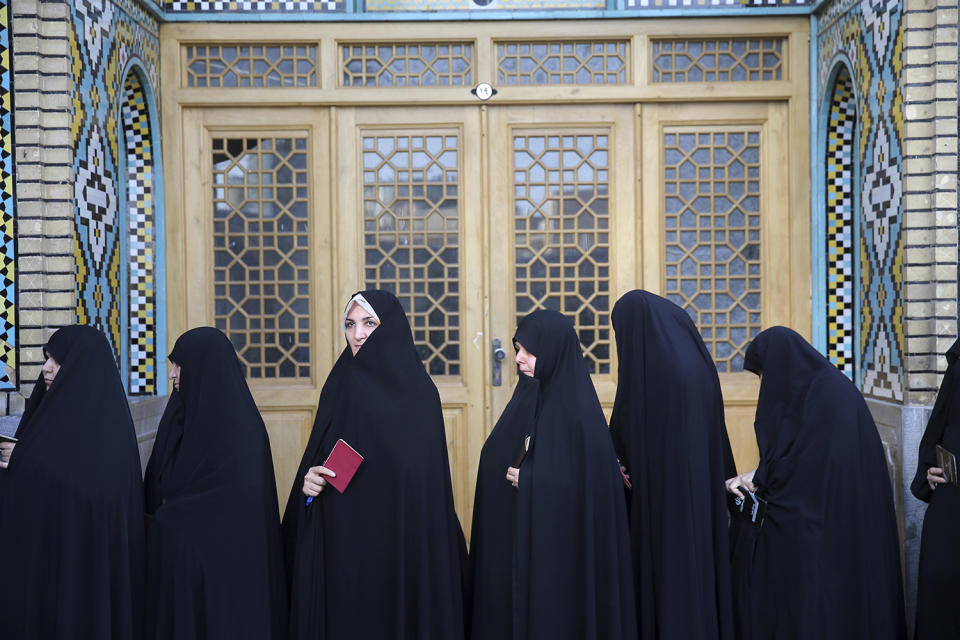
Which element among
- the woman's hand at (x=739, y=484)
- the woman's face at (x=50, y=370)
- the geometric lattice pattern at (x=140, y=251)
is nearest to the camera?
the woman's face at (x=50, y=370)

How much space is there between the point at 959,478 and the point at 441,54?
2.75m

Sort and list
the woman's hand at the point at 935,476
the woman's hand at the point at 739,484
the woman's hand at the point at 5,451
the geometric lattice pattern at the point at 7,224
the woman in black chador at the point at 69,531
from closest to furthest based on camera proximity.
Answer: the woman in black chador at the point at 69,531 < the woman's hand at the point at 5,451 < the woman's hand at the point at 739,484 < the woman's hand at the point at 935,476 < the geometric lattice pattern at the point at 7,224

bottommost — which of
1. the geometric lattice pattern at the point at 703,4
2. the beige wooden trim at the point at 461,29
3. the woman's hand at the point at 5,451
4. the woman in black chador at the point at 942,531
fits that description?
the woman in black chador at the point at 942,531

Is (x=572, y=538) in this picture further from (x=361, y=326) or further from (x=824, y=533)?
(x=361, y=326)

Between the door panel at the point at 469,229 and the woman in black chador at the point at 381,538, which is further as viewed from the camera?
the door panel at the point at 469,229

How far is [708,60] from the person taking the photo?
431 centimetres

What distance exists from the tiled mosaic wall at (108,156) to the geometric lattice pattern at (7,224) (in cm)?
22

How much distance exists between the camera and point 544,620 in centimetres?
253

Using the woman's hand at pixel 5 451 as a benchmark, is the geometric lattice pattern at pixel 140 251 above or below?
above

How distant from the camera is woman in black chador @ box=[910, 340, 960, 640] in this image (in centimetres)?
291

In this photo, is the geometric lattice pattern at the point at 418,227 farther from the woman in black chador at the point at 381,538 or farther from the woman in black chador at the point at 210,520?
the woman in black chador at the point at 210,520

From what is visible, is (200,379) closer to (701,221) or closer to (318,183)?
(318,183)

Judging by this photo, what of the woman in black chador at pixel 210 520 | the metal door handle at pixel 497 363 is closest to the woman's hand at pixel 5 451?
the woman in black chador at pixel 210 520

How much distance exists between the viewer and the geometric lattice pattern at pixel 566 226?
170 inches
